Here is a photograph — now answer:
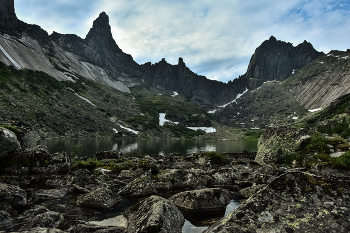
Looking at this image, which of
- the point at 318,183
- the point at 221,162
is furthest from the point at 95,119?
the point at 318,183

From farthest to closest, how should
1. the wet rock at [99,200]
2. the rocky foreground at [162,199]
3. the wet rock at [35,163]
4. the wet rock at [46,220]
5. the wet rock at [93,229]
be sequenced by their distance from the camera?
1. the wet rock at [35,163]
2. the wet rock at [99,200]
3. the wet rock at [46,220]
4. the wet rock at [93,229]
5. the rocky foreground at [162,199]

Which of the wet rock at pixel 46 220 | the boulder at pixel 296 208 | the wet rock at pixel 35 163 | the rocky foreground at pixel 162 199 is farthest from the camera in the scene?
the wet rock at pixel 35 163

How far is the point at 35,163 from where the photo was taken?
75.5ft

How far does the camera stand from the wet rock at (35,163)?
22.0 metres

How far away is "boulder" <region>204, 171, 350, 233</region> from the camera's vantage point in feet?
16.5

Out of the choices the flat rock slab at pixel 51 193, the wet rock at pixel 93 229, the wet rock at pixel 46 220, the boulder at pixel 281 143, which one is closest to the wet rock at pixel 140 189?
the flat rock slab at pixel 51 193

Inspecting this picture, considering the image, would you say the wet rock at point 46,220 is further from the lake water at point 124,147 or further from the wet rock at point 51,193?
the lake water at point 124,147

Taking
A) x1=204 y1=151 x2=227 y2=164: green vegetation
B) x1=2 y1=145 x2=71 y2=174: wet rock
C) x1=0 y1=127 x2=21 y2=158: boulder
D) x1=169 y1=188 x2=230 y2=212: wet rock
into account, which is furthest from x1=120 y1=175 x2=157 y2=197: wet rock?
x1=204 y1=151 x2=227 y2=164: green vegetation

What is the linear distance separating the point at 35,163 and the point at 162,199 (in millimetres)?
20189

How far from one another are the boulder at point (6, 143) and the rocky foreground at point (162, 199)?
0.09 meters

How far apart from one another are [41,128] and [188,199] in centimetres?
13033

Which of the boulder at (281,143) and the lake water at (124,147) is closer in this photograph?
the boulder at (281,143)

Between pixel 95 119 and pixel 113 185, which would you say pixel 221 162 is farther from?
pixel 95 119

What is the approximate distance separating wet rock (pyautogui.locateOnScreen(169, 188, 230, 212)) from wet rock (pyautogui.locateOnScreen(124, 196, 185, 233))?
2.51m
